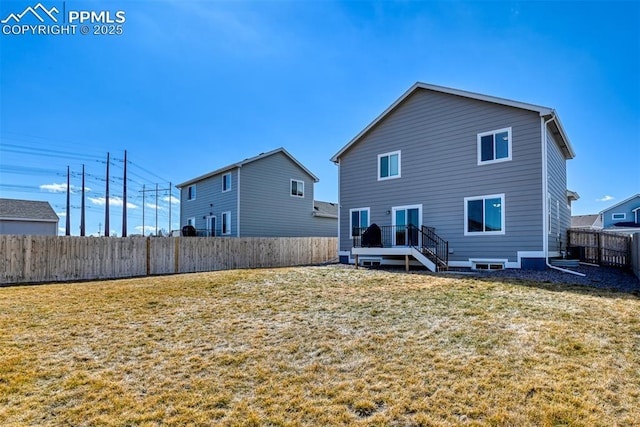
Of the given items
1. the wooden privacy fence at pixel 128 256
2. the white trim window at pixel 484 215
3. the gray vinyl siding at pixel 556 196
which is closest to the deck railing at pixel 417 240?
the white trim window at pixel 484 215

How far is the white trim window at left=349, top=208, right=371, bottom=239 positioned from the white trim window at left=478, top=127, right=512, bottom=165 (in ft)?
18.0

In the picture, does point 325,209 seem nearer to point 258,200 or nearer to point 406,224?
point 258,200

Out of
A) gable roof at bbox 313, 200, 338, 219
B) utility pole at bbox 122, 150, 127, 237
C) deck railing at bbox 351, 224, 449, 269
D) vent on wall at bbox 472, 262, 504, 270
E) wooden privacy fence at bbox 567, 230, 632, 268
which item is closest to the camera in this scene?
vent on wall at bbox 472, 262, 504, 270

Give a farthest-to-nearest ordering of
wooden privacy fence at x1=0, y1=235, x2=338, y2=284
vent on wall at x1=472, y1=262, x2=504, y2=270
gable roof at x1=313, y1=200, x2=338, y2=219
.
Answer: gable roof at x1=313, y1=200, x2=338, y2=219 < vent on wall at x1=472, y1=262, x2=504, y2=270 < wooden privacy fence at x1=0, y1=235, x2=338, y2=284

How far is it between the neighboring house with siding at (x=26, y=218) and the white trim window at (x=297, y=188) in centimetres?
1912

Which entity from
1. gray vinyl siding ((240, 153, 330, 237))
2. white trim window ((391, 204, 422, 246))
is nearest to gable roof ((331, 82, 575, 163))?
white trim window ((391, 204, 422, 246))

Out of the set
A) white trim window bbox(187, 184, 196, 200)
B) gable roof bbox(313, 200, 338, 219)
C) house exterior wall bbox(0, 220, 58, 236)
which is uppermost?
white trim window bbox(187, 184, 196, 200)

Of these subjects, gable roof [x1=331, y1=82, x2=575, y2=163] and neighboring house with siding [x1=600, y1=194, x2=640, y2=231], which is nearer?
gable roof [x1=331, y1=82, x2=575, y2=163]

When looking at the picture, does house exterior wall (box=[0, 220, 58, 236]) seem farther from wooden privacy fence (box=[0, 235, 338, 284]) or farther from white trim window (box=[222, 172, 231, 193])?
wooden privacy fence (box=[0, 235, 338, 284])

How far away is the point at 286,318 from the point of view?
632 centimetres

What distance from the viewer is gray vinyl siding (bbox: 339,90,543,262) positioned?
40.3 feet

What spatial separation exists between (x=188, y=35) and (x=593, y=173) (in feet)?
72.2

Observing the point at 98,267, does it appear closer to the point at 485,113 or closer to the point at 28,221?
the point at 485,113

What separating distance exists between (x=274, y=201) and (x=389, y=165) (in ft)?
33.3
